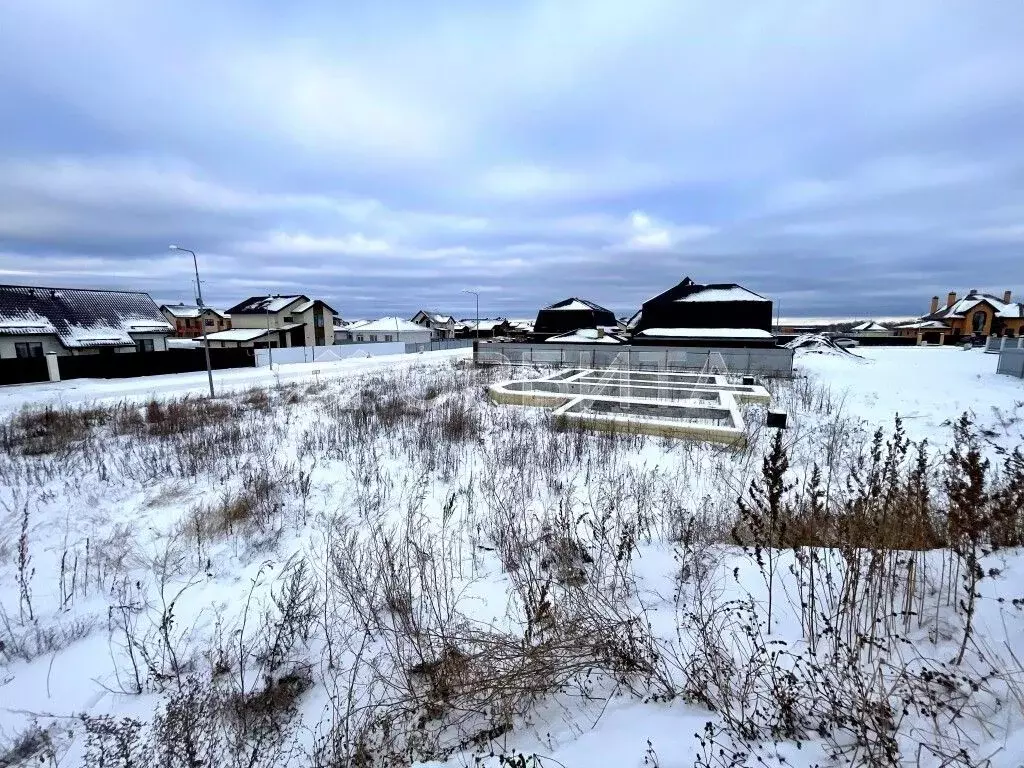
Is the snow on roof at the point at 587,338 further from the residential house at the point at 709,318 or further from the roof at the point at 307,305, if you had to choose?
the roof at the point at 307,305

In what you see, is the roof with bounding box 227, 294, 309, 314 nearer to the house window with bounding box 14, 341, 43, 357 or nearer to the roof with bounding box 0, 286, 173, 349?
the roof with bounding box 0, 286, 173, 349

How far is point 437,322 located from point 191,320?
138 feet

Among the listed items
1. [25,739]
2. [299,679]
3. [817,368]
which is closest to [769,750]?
[299,679]

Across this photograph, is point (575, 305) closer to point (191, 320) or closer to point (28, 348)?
point (28, 348)

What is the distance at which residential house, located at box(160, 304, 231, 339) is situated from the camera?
227ft

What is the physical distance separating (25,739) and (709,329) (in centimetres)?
3735

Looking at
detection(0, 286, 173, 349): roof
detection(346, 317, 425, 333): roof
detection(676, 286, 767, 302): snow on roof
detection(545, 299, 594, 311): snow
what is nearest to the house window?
detection(0, 286, 173, 349): roof

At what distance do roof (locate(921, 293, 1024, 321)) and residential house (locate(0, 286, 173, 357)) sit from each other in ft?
279

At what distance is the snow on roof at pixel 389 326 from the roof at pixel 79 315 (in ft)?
101

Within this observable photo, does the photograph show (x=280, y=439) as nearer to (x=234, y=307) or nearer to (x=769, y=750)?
(x=769, y=750)

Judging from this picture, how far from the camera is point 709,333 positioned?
107ft

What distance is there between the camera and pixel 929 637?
9.17 ft

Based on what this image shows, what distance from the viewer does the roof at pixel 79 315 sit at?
88.7 ft

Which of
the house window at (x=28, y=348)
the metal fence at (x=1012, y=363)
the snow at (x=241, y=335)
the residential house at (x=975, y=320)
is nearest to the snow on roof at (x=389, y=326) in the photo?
the snow at (x=241, y=335)
